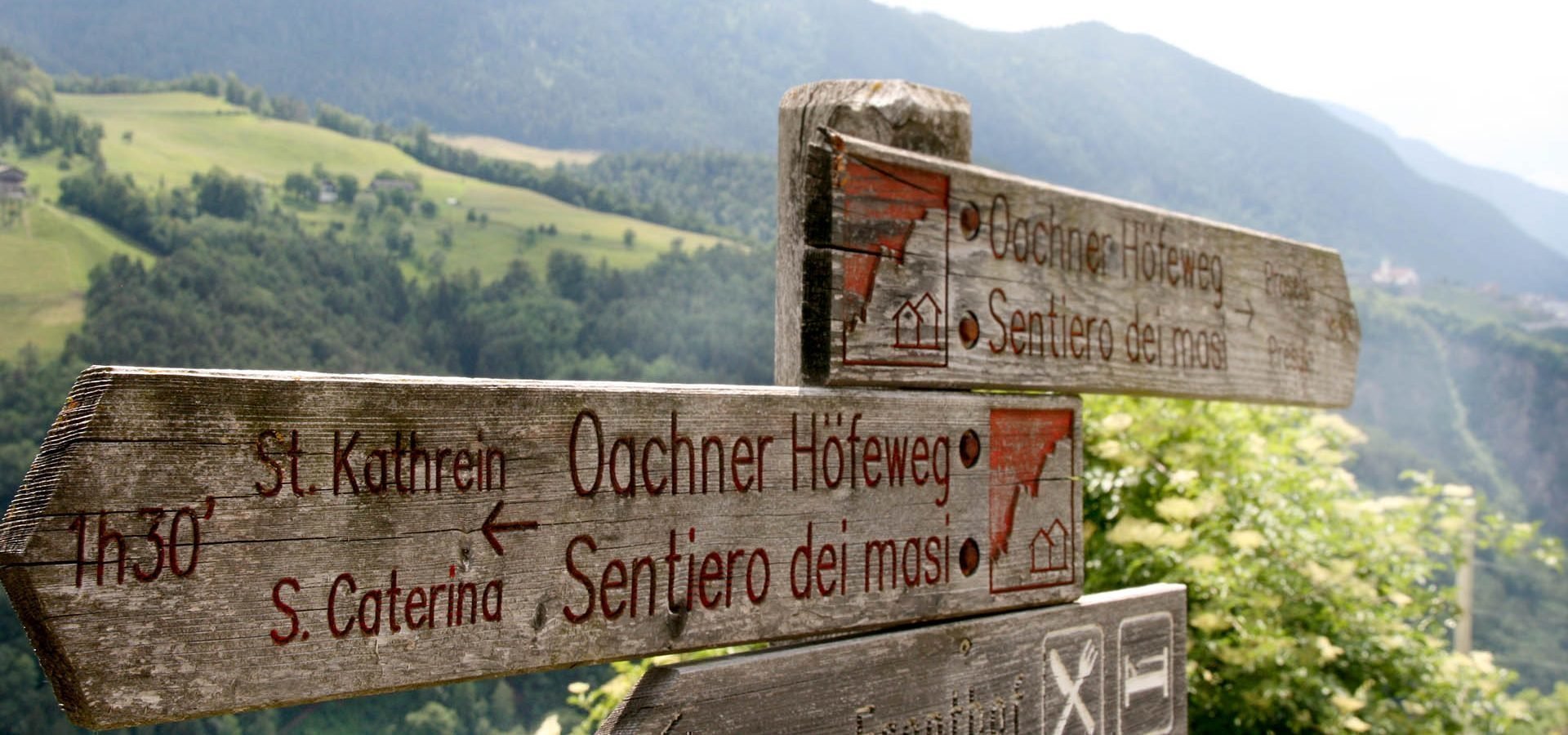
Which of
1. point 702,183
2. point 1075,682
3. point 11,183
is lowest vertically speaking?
point 1075,682

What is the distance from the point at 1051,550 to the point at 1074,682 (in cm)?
23

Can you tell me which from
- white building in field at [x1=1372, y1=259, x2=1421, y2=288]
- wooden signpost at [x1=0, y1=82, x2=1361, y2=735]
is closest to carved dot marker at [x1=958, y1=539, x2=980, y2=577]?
wooden signpost at [x1=0, y1=82, x2=1361, y2=735]

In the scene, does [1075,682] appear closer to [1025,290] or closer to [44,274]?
[1025,290]

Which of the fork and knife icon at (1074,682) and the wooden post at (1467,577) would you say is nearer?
the fork and knife icon at (1074,682)

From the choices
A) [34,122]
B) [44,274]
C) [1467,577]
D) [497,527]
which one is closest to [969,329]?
[497,527]

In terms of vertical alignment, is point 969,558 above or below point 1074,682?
above

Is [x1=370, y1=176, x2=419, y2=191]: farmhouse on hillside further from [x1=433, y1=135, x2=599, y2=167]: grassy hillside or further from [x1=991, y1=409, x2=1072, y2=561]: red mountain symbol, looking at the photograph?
[x1=991, y1=409, x2=1072, y2=561]: red mountain symbol

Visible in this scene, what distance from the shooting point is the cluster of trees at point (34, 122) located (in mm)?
9805

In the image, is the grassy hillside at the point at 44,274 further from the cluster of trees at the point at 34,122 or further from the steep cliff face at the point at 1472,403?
the steep cliff face at the point at 1472,403

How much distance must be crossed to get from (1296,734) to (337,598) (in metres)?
3.77

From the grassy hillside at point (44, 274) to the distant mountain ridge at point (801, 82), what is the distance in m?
5.79

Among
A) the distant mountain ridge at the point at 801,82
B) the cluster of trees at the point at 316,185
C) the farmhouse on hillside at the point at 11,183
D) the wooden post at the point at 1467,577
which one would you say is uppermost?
the distant mountain ridge at the point at 801,82

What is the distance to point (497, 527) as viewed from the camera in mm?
1218

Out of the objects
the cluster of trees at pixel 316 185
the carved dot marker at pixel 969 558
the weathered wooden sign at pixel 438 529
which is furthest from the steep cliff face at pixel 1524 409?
the weathered wooden sign at pixel 438 529
